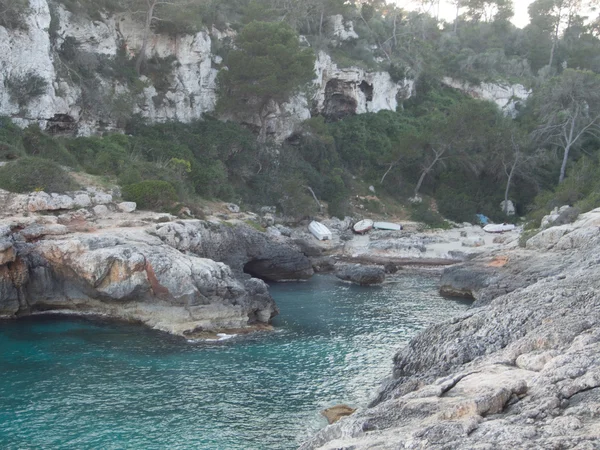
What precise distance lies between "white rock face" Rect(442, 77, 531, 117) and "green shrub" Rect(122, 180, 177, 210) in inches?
1673

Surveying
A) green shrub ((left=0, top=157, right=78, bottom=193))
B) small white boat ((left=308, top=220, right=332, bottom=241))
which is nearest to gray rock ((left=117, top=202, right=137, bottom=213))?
green shrub ((left=0, top=157, right=78, bottom=193))

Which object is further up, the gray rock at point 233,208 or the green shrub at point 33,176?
the green shrub at point 33,176

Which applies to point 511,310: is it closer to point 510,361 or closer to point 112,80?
point 510,361

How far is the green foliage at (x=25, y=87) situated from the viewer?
35.1m

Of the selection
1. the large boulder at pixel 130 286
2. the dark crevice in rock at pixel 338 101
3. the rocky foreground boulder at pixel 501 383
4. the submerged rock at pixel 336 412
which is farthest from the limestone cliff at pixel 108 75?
the rocky foreground boulder at pixel 501 383

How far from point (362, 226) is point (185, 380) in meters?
28.0

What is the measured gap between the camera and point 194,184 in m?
38.7

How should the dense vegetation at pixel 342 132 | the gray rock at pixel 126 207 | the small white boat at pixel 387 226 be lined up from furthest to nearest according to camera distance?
the small white boat at pixel 387 226 < the dense vegetation at pixel 342 132 < the gray rock at pixel 126 207

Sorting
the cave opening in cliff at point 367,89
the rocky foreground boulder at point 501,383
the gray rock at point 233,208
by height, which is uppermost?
the cave opening in cliff at point 367,89

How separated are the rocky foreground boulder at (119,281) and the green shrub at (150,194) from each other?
452cm

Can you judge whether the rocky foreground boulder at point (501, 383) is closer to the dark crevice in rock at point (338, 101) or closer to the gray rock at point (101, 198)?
the gray rock at point (101, 198)

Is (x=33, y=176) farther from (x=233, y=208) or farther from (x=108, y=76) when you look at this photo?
(x=108, y=76)

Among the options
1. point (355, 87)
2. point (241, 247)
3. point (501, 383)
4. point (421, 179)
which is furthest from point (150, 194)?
point (355, 87)

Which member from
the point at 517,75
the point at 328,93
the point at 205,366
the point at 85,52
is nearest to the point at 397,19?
the point at 517,75
